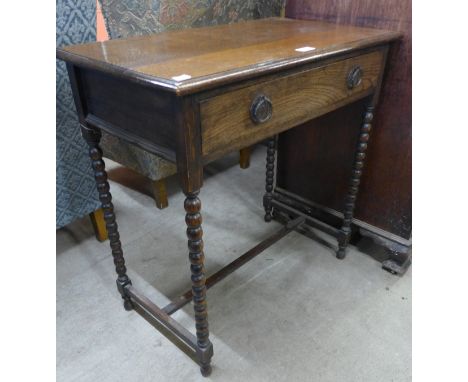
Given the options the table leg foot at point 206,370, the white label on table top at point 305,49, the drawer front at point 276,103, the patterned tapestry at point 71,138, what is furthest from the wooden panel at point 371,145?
the table leg foot at point 206,370

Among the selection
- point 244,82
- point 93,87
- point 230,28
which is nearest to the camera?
point 244,82

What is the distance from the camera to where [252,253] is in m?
1.59

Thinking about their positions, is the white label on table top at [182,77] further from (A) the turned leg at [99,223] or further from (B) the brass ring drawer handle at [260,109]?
(A) the turned leg at [99,223]

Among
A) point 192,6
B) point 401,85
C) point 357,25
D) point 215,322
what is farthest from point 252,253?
point 192,6

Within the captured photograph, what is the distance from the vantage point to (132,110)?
3.13 feet

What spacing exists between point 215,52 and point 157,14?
0.95 meters

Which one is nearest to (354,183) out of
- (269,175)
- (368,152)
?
(368,152)

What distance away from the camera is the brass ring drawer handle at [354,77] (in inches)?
47.1

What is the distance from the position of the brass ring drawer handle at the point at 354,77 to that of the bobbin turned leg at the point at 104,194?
2.54 ft

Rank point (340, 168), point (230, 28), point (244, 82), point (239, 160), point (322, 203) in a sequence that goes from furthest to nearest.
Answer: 1. point (239, 160)
2. point (322, 203)
3. point (340, 168)
4. point (230, 28)
5. point (244, 82)

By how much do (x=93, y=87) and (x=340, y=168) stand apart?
3.53ft

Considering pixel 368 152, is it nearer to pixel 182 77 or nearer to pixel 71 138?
pixel 182 77

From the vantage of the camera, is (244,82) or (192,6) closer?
(244,82)

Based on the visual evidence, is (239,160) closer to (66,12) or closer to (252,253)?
(252,253)
